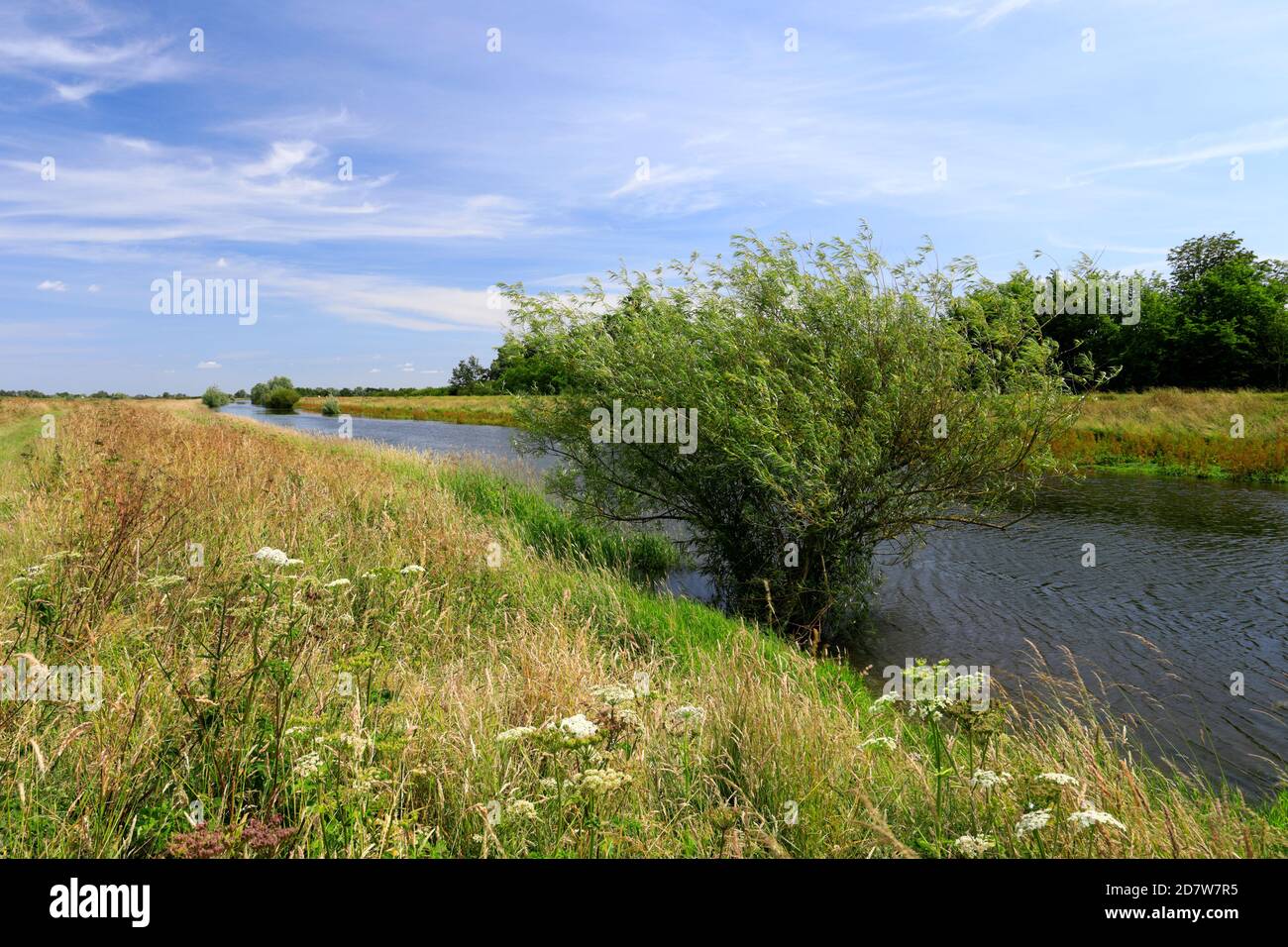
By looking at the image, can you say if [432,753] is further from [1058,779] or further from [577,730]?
[1058,779]

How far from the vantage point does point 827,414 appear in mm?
9867

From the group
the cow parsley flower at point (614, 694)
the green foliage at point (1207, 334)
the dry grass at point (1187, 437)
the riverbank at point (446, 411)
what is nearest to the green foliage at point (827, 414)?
the cow parsley flower at point (614, 694)

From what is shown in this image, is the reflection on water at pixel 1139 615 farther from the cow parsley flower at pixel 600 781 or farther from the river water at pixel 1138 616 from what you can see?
the cow parsley flower at pixel 600 781

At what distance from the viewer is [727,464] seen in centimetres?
1054

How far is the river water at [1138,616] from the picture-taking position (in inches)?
302

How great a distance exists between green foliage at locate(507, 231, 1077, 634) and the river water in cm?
149

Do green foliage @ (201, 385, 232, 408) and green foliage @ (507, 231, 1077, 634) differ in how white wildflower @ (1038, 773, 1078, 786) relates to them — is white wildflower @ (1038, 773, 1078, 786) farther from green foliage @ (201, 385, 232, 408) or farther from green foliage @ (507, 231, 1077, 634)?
green foliage @ (201, 385, 232, 408)

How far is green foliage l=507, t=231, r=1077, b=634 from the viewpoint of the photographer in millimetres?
9734

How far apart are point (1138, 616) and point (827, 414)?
561cm

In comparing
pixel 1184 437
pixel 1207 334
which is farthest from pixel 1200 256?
pixel 1184 437

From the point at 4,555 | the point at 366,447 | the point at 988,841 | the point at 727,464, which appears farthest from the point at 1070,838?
the point at 366,447

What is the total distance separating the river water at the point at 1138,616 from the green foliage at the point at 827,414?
1492 millimetres
